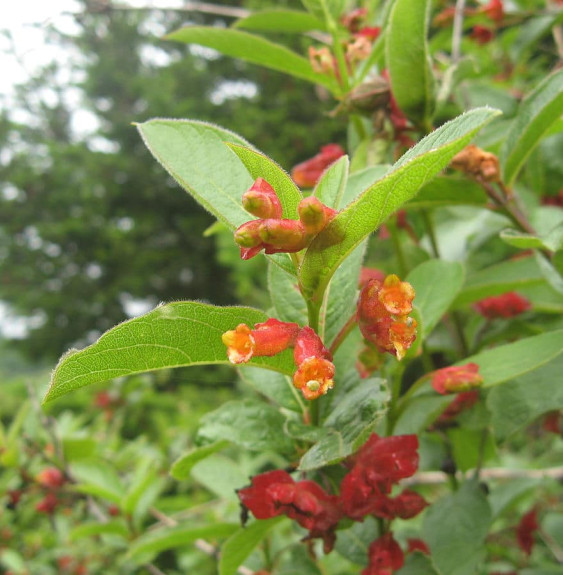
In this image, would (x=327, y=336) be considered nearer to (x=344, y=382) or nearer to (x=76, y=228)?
(x=344, y=382)

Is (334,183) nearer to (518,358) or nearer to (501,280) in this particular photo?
(518,358)

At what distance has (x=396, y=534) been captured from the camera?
1.30 m

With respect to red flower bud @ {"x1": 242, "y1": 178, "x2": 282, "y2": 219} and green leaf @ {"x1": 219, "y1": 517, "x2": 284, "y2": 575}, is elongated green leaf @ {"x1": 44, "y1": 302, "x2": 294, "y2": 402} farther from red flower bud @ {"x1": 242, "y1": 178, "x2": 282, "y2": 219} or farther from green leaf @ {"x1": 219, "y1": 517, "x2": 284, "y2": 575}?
green leaf @ {"x1": 219, "y1": 517, "x2": 284, "y2": 575}

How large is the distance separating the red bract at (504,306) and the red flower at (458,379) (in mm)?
379

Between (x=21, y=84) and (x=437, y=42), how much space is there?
42.0ft

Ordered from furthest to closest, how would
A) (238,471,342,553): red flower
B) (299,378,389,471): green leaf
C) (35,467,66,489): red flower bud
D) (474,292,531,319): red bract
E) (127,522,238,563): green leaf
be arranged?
1. (35,467,66,489): red flower bud
2. (474,292,531,319): red bract
3. (127,522,238,563): green leaf
4. (238,471,342,553): red flower
5. (299,378,389,471): green leaf

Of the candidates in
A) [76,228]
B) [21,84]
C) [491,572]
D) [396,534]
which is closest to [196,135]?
[396,534]

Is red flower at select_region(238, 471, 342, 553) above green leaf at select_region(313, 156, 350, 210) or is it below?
below

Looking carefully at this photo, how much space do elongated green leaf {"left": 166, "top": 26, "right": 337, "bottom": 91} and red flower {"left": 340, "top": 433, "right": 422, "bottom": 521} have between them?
0.61 metres

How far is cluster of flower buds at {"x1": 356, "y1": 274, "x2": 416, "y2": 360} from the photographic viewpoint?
50 centimetres

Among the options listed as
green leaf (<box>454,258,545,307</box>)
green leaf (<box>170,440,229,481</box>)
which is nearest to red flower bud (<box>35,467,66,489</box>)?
green leaf (<box>170,440,229,481</box>)

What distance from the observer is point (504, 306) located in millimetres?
1030

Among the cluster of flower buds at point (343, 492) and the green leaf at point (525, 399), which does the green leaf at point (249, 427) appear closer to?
the cluster of flower buds at point (343, 492)

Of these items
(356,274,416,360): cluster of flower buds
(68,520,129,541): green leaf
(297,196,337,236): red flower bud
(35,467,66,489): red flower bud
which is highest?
(297,196,337,236): red flower bud
